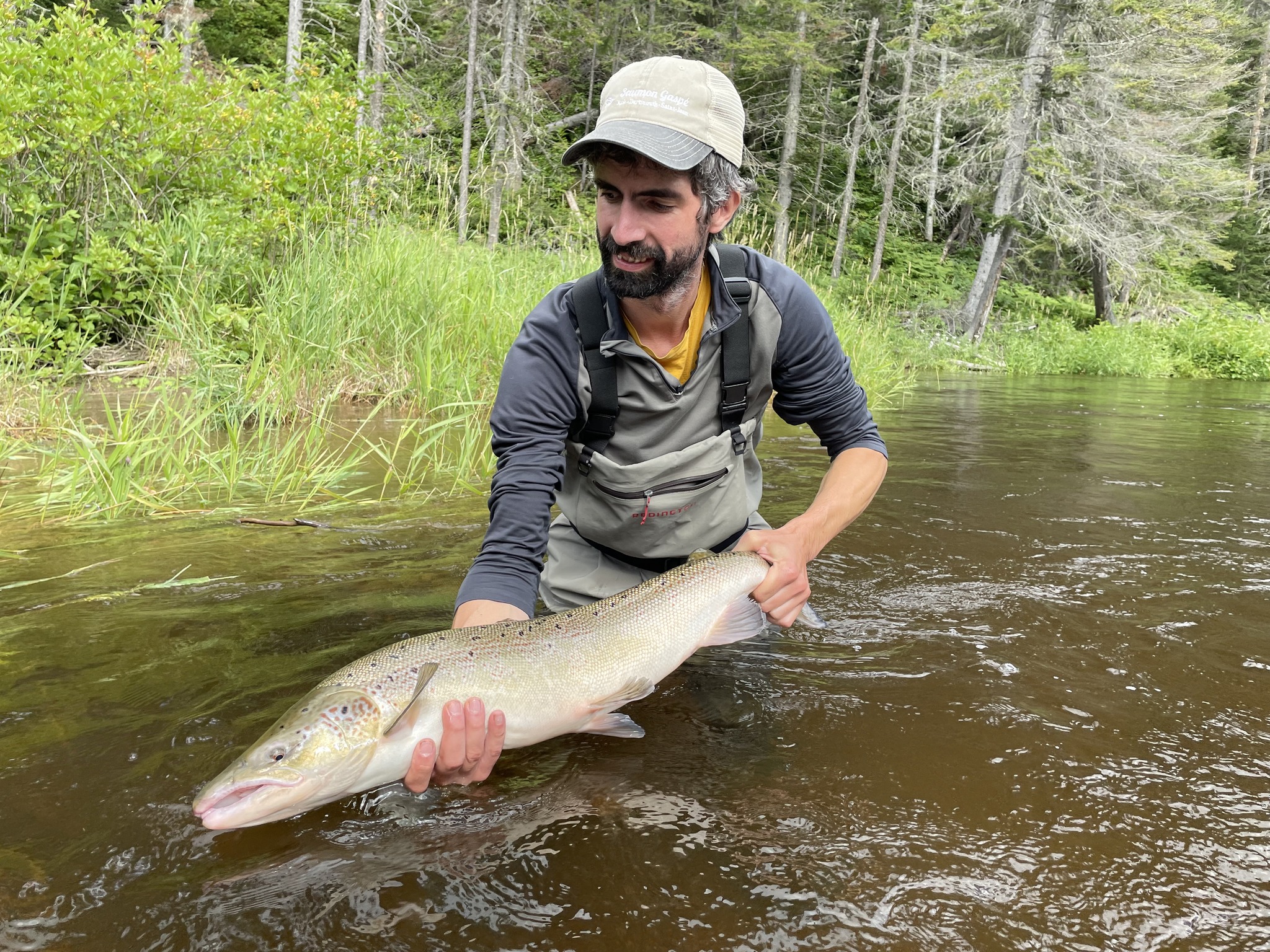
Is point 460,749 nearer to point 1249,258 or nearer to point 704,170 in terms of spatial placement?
point 704,170

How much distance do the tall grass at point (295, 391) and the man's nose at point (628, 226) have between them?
2544mm

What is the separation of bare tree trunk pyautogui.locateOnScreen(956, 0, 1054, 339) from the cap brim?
18.1 metres

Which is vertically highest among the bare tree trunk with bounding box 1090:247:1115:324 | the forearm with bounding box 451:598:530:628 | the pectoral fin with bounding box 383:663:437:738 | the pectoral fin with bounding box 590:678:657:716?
the bare tree trunk with bounding box 1090:247:1115:324

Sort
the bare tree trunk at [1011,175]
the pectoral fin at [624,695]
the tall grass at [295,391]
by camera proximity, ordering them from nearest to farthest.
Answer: the pectoral fin at [624,695], the tall grass at [295,391], the bare tree trunk at [1011,175]

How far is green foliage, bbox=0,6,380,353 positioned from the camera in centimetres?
666

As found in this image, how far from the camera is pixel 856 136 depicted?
25594 mm

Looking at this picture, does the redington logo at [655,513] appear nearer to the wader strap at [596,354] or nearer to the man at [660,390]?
the man at [660,390]

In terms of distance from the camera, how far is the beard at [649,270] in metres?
2.72

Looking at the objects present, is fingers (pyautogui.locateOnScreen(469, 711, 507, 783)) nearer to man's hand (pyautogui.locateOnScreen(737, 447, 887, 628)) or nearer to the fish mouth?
the fish mouth

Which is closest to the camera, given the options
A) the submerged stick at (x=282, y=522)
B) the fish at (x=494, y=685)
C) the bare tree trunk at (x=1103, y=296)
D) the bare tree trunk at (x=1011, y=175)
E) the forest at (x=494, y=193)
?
the fish at (x=494, y=685)

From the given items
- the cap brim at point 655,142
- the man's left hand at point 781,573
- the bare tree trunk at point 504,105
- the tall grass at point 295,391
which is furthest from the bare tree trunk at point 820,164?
the man's left hand at point 781,573

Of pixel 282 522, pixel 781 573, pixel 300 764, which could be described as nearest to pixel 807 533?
pixel 781 573

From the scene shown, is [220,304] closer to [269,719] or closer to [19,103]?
[19,103]

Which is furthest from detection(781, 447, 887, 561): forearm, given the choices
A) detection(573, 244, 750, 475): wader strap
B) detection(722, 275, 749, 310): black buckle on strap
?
detection(722, 275, 749, 310): black buckle on strap
